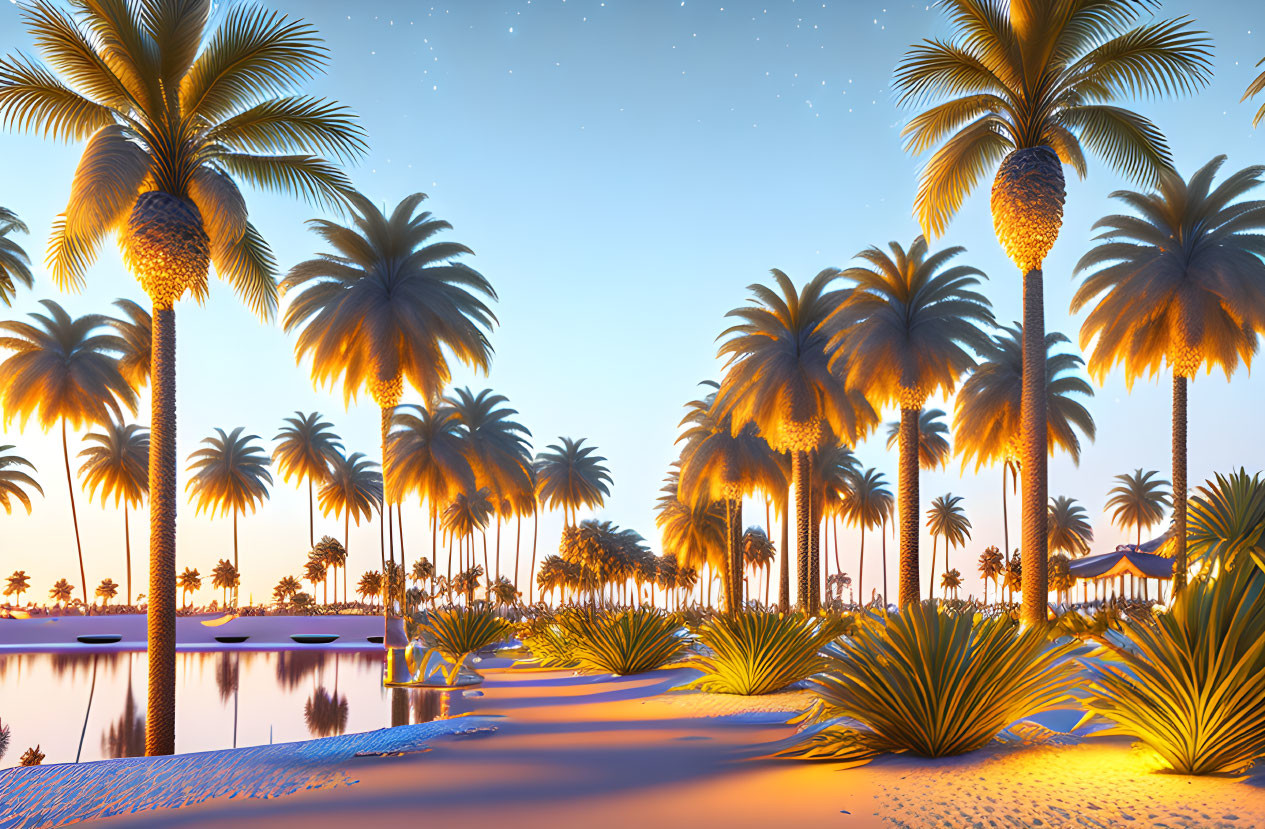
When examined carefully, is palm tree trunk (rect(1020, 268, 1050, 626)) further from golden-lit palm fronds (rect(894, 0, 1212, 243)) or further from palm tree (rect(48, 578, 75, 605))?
palm tree (rect(48, 578, 75, 605))

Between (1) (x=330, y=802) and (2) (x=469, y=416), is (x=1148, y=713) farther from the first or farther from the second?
(2) (x=469, y=416)

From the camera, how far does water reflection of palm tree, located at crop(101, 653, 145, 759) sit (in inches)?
508

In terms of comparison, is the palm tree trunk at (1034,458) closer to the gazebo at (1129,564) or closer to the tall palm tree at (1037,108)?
the tall palm tree at (1037,108)

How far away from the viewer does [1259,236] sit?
28250mm

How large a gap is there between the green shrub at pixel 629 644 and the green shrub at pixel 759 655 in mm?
3464

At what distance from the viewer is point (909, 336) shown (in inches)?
1176

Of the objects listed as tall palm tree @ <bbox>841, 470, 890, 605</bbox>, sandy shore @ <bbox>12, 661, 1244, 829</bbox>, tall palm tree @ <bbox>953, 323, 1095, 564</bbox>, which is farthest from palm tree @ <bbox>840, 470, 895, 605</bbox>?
sandy shore @ <bbox>12, 661, 1244, 829</bbox>

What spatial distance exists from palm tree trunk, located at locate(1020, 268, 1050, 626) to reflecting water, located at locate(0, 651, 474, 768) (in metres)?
11.6

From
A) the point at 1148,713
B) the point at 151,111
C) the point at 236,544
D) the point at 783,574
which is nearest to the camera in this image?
the point at 1148,713

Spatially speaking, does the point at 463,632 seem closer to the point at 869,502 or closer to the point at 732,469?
the point at 732,469

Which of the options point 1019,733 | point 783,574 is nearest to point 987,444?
point 783,574

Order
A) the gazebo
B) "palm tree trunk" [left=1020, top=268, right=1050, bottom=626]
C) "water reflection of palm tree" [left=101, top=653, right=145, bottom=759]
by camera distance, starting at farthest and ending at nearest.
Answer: the gazebo, "palm tree trunk" [left=1020, top=268, right=1050, bottom=626], "water reflection of palm tree" [left=101, top=653, right=145, bottom=759]

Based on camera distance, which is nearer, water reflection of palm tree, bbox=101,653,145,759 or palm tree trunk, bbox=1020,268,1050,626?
water reflection of palm tree, bbox=101,653,145,759

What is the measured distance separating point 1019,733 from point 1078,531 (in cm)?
7379
